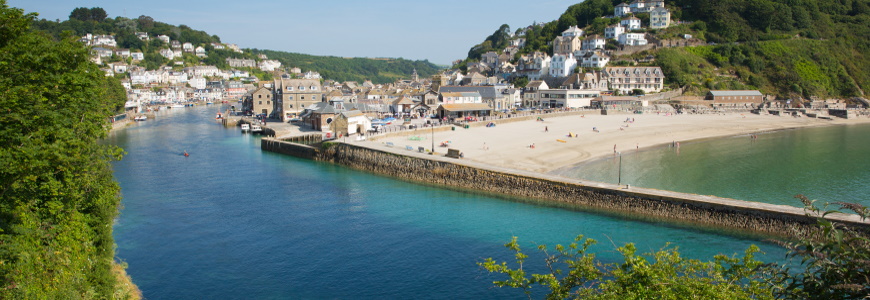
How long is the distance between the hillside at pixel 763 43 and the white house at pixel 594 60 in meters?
2.30

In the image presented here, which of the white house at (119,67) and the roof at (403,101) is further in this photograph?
the white house at (119,67)

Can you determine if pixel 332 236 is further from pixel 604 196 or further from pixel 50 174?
pixel 604 196

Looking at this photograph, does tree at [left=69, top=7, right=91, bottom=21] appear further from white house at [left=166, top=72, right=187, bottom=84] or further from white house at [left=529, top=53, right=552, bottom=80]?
white house at [left=529, top=53, right=552, bottom=80]

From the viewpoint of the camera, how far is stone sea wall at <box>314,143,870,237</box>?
19000 mm

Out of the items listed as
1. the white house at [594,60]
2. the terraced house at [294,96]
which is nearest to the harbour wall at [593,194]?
the terraced house at [294,96]

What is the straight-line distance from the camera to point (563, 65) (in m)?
71.9

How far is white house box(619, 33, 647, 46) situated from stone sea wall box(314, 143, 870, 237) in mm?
56988

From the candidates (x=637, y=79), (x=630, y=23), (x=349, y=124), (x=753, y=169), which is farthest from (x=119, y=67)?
(x=753, y=169)

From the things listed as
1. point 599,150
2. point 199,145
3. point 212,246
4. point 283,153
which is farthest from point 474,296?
point 199,145

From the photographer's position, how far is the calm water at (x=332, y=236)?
597 inches

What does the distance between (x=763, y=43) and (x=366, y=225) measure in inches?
3079

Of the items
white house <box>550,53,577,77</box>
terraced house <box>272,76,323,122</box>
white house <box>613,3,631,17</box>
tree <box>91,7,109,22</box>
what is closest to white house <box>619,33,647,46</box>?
white house <box>550,53,577,77</box>

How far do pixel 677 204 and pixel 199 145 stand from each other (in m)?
36.1

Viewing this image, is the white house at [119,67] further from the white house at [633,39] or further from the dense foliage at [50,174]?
the dense foliage at [50,174]
